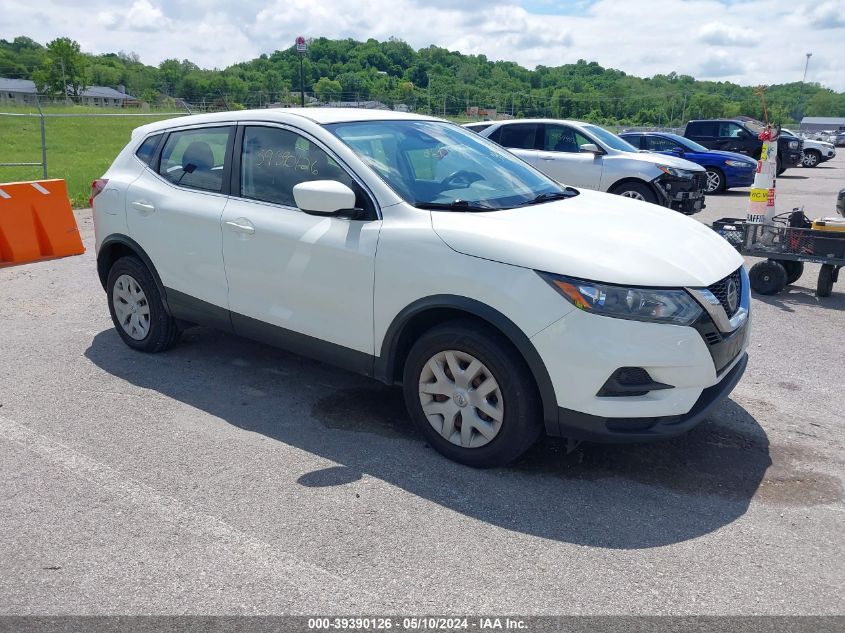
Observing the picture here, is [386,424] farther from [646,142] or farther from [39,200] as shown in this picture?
[646,142]

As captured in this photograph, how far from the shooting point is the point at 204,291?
4984 millimetres

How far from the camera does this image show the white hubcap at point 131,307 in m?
5.54

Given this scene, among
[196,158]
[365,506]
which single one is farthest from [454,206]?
[196,158]

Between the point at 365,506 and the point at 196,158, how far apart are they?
9.43ft

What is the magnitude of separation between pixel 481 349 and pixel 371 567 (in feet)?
3.79

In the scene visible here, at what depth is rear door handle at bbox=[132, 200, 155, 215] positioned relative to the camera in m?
5.23

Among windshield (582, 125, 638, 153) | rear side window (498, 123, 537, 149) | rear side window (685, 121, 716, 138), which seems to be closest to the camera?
windshield (582, 125, 638, 153)

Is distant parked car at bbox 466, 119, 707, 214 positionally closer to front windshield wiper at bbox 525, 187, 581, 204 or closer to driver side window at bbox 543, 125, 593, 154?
driver side window at bbox 543, 125, 593, 154

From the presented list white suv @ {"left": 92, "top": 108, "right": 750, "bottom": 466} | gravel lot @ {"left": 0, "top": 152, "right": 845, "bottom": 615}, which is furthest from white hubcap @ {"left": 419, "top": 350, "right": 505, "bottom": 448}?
gravel lot @ {"left": 0, "top": 152, "right": 845, "bottom": 615}

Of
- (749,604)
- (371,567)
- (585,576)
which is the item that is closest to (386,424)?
(371,567)

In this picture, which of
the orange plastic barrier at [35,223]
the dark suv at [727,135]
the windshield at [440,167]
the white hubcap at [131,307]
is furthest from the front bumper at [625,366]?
the dark suv at [727,135]

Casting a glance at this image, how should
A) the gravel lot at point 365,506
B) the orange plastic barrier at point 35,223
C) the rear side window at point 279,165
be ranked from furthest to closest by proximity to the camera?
the orange plastic barrier at point 35,223
the rear side window at point 279,165
the gravel lot at point 365,506

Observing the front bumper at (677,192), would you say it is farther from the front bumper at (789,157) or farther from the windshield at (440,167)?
the front bumper at (789,157)

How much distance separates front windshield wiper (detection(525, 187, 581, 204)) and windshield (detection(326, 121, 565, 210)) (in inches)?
1.0
